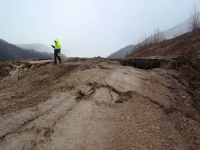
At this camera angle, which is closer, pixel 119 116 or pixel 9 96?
pixel 119 116

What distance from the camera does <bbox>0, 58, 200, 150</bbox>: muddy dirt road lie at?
204cm

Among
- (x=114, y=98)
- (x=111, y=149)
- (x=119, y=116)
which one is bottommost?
(x=111, y=149)

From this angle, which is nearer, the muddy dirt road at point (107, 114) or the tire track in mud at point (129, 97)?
the muddy dirt road at point (107, 114)

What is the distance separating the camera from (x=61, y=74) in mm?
5402

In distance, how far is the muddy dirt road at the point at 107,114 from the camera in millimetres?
2039

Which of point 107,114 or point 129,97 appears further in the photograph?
point 129,97

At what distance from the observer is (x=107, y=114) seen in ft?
8.88

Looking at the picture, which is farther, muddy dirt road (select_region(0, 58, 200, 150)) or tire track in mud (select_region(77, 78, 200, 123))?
tire track in mud (select_region(77, 78, 200, 123))

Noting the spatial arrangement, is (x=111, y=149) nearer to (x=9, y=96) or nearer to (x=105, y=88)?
(x=105, y=88)

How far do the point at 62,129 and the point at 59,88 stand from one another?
1979 millimetres

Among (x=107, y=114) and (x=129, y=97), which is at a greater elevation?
(x=129, y=97)

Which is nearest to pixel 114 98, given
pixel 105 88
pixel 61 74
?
pixel 105 88

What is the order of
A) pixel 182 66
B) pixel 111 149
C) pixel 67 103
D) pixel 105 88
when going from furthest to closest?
pixel 182 66, pixel 105 88, pixel 67 103, pixel 111 149

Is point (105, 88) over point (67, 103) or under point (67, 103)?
over
